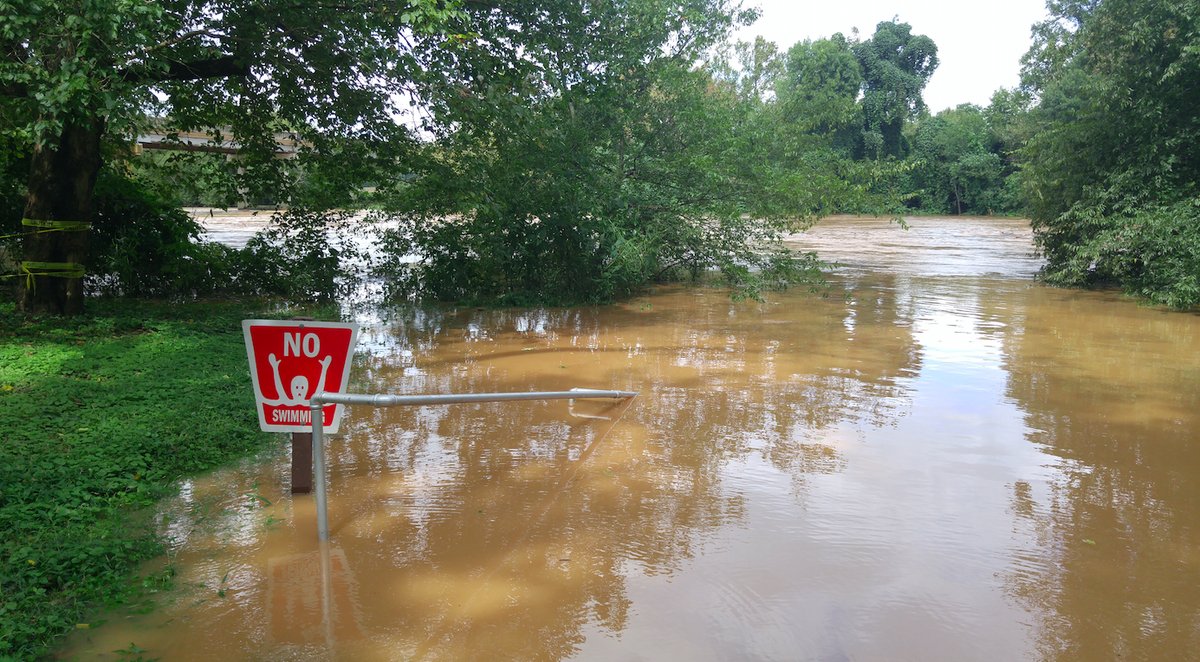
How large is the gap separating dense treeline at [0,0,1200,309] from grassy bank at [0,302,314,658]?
1961 mm

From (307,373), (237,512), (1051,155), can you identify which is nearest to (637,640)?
(307,373)

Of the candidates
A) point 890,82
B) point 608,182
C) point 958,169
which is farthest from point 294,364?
point 890,82

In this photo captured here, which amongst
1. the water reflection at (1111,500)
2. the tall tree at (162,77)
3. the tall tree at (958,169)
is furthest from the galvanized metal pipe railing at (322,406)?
the tall tree at (958,169)

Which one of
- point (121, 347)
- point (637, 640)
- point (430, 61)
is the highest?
point (430, 61)

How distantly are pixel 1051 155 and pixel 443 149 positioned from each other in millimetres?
12980

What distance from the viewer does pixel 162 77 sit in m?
9.10

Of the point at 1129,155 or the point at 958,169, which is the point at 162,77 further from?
the point at 958,169

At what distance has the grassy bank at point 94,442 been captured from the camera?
153 inches

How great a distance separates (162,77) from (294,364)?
241 inches

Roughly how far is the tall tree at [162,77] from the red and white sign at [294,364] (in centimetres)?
374

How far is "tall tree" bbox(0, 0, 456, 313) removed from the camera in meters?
7.33

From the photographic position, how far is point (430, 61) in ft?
33.0

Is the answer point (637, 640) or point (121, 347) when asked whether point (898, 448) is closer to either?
point (637, 640)

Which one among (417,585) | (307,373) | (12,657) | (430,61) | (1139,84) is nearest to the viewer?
(12,657)
